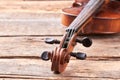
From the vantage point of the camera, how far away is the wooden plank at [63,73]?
0.73m

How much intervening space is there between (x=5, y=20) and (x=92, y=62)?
569 millimetres

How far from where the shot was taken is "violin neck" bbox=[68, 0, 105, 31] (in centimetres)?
82

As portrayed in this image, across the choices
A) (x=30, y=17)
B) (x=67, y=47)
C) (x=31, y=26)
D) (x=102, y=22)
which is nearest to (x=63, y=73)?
(x=67, y=47)

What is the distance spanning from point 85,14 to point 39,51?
6.6 inches

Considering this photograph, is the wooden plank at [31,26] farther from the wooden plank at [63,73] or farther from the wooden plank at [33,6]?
the wooden plank at [63,73]

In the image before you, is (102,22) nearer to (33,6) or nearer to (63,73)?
(63,73)

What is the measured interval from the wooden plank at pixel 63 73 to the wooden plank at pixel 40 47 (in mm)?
53

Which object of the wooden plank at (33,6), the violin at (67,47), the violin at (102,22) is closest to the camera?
the violin at (67,47)

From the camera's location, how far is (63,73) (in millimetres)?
737

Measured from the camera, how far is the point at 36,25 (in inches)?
46.8

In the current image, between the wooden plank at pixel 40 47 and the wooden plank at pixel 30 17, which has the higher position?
the wooden plank at pixel 40 47

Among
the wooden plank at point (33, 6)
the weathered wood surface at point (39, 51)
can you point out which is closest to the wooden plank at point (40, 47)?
the weathered wood surface at point (39, 51)

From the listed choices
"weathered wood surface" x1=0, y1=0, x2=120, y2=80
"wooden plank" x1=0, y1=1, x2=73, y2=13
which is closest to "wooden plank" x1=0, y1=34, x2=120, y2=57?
"weathered wood surface" x1=0, y1=0, x2=120, y2=80

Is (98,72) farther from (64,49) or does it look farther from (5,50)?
(5,50)
